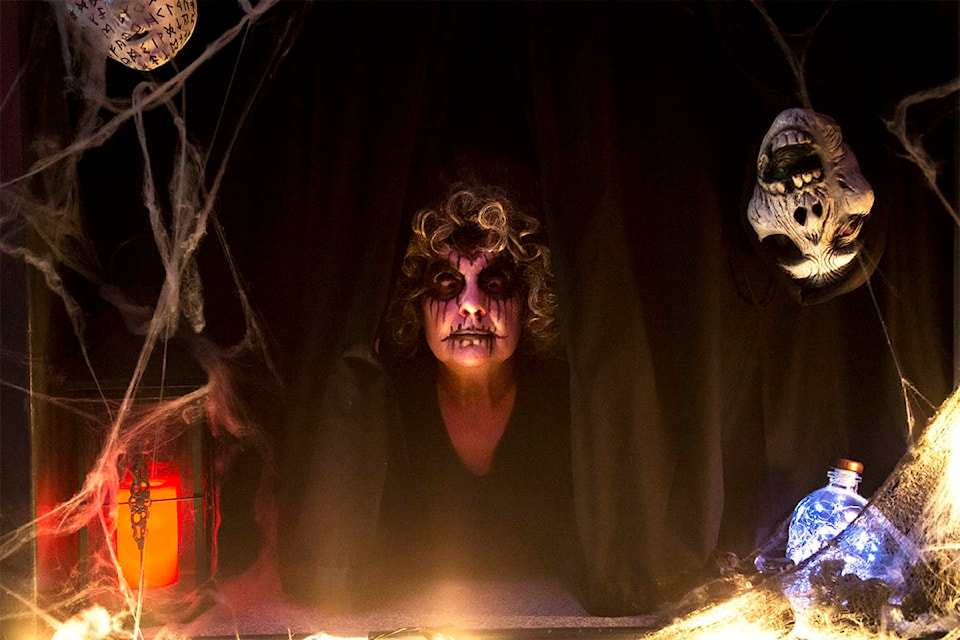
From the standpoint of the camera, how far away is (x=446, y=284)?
155 centimetres

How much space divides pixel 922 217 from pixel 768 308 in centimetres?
32

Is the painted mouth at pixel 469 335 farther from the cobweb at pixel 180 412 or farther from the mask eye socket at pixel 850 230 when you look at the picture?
the mask eye socket at pixel 850 230

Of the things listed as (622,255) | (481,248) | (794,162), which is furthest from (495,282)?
(794,162)

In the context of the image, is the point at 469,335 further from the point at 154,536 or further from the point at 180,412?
the point at 154,536

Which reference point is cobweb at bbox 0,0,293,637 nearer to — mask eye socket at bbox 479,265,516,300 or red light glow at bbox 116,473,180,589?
red light glow at bbox 116,473,180,589

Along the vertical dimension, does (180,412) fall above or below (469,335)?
below

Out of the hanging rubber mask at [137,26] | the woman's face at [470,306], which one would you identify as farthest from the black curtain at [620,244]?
the hanging rubber mask at [137,26]

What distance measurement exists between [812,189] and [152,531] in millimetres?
1244

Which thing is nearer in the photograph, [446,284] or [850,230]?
[850,230]

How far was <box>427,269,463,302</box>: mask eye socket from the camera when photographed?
60.9 inches

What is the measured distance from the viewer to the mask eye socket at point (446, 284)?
5.08 feet

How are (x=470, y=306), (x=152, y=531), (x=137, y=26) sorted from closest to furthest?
(x=137, y=26), (x=152, y=531), (x=470, y=306)

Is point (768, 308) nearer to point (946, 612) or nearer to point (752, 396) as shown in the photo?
point (752, 396)

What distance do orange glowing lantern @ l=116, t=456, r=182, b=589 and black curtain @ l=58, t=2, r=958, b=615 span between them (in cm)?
23
